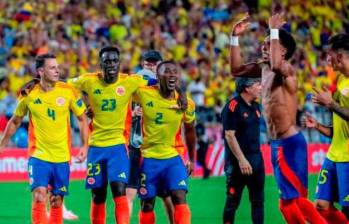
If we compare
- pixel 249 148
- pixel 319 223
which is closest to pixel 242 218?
pixel 249 148

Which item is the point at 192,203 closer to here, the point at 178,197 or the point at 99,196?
the point at 99,196

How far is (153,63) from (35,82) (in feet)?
6.08

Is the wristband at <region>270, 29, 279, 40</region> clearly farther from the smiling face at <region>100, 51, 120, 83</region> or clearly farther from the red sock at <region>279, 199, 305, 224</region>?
the smiling face at <region>100, 51, 120, 83</region>

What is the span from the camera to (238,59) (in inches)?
471

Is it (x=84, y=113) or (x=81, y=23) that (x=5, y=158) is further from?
(x=84, y=113)

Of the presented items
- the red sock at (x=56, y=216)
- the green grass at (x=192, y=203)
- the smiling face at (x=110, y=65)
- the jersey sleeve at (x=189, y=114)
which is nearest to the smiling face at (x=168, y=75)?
the jersey sleeve at (x=189, y=114)

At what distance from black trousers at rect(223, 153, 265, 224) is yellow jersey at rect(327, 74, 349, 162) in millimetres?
1976

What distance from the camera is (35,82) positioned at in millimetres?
13312

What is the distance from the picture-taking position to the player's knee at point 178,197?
1236 cm

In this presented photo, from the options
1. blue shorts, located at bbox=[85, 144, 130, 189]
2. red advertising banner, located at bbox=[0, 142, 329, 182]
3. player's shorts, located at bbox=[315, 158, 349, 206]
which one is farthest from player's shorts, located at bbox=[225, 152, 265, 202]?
red advertising banner, located at bbox=[0, 142, 329, 182]

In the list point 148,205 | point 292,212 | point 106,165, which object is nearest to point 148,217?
point 148,205

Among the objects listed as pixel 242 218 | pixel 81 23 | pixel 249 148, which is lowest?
pixel 242 218

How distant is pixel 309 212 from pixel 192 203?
25.2 ft

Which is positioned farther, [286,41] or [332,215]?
[332,215]
